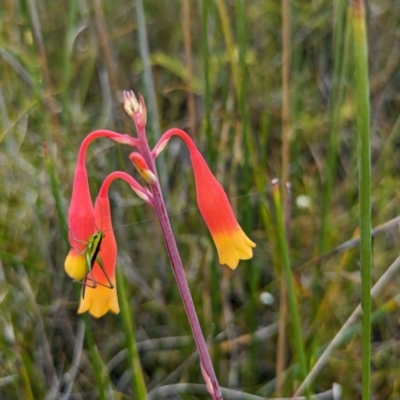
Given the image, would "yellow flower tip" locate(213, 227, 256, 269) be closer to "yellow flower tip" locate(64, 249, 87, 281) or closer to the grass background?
"yellow flower tip" locate(64, 249, 87, 281)

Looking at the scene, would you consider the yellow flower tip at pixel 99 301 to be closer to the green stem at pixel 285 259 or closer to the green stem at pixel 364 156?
the green stem at pixel 285 259

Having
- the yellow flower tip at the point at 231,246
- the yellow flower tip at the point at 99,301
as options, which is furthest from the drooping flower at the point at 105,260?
the yellow flower tip at the point at 231,246

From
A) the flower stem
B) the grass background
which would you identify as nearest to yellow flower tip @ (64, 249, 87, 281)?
the flower stem

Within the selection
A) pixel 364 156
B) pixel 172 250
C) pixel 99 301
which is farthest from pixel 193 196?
pixel 364 156

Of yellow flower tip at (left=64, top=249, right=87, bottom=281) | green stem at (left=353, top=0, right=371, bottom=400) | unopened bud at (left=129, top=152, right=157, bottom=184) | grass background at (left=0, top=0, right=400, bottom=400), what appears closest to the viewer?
green stem at (left=353, top=0, right=371, bottom=400)

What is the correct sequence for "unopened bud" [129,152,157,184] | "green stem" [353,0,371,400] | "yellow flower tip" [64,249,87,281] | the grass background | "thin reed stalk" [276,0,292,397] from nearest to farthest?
"green stem" [353,0,371,400]
"unopened bud" [129,152,157,184]
"yellow flower tip" [64,249,87,281]
"thin reed stalk" [276,0,292,397]
the grass background

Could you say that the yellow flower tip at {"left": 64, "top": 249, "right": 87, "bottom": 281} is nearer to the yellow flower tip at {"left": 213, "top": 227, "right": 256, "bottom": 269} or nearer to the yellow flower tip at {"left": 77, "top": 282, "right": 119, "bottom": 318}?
the yellow flower tip at {"left": 77, "top": 282, "right": 119, "bottom": 318}

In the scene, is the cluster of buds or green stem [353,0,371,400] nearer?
green stem [353,0,371,400]

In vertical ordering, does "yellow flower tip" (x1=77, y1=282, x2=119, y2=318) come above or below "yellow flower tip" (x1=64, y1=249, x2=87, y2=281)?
below
